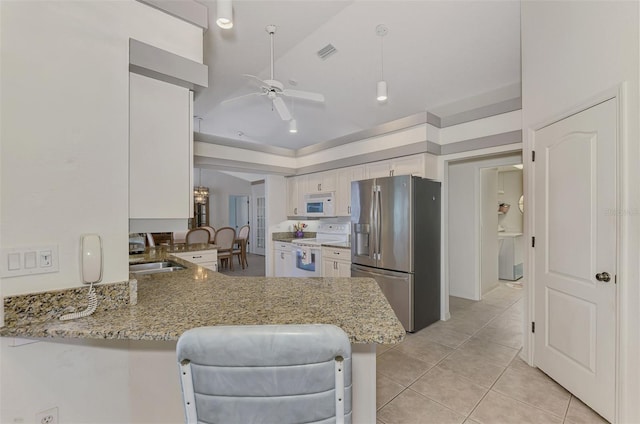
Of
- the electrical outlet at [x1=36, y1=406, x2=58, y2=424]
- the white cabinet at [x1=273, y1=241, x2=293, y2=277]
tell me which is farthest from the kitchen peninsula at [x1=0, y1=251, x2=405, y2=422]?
the white cabinet at [x1=273, y1=241, x2=293, y2=277]

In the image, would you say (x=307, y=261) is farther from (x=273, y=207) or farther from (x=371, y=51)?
(x=371, y=51)

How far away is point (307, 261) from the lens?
188 inches

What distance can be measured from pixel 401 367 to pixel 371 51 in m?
3.29

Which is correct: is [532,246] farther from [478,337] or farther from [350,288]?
[350,288]

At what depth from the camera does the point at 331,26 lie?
2.80 meters

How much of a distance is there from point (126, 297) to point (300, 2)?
2.58 metres

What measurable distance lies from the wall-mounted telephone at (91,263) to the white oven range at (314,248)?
11.4ft

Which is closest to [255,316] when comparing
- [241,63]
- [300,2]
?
[300,2]

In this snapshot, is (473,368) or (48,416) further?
(473,368)

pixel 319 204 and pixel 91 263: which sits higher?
pixel 319 204

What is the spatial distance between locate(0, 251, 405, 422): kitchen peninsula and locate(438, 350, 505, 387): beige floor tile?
1.50 metres

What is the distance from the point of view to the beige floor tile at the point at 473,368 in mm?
2340

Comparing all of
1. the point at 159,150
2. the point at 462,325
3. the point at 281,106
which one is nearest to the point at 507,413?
the point at 462,325

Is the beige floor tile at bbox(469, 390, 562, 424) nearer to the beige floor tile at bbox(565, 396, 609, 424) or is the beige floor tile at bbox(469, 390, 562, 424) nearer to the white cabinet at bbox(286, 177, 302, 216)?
the beige floor tile at bbox(565, 396, 609, 424)
